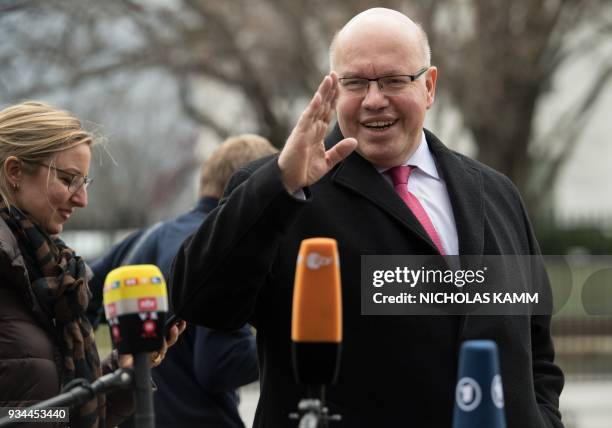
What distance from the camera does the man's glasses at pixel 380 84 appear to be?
12.3 feet

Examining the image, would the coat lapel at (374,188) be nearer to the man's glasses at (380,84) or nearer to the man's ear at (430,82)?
the man's glasses at (380,84)

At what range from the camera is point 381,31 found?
3791 mm

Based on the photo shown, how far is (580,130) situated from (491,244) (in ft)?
66.6

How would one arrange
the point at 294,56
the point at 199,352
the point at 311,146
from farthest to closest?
the point at 294,56
the point at 199,352
the point at 311,146

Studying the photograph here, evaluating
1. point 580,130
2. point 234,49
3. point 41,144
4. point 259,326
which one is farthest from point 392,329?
point 580,130

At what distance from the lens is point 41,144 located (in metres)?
3.96

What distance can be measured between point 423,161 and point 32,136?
1.28 meters

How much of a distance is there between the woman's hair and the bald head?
907 millimetres

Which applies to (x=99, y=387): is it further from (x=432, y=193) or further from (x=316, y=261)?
(x=432, y=193)

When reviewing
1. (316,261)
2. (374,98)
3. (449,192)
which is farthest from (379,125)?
(316,261)

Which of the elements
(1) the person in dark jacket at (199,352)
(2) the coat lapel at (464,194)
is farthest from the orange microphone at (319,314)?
(1) the person in dark jacket at (199,352)

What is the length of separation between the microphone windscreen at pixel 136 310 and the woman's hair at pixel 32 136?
131 cm

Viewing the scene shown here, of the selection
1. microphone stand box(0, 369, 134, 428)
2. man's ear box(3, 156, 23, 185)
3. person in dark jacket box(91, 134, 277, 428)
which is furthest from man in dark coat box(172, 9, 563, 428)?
person in dark jacket box(91, 134, 277, 428)

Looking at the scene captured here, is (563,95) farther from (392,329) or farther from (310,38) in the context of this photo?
(392,329)
